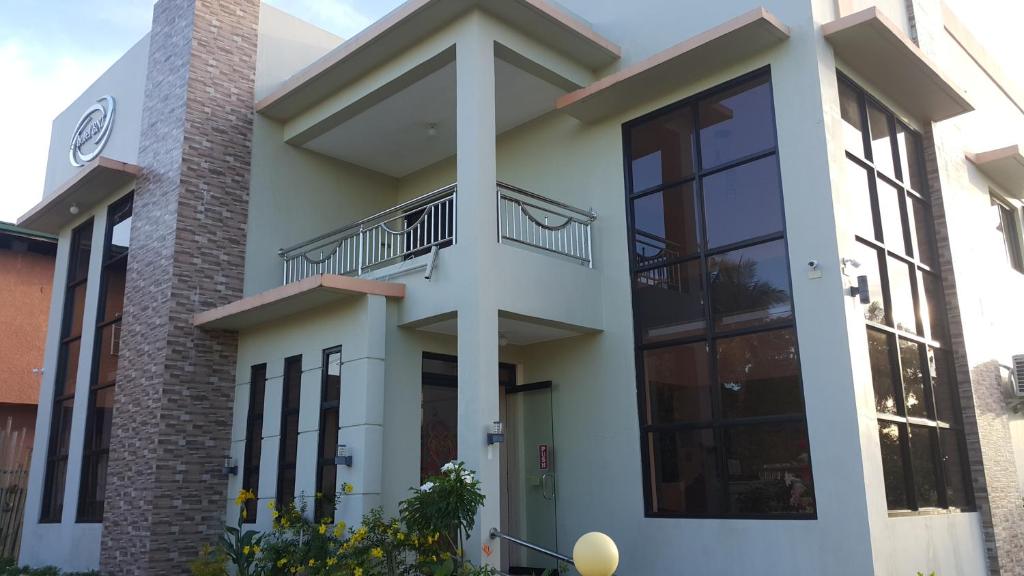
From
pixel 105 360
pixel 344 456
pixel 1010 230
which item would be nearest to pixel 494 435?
pixel 344 456

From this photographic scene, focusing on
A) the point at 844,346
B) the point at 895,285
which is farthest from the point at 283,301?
the point at 895,285

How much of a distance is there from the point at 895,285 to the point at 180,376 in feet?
29.5

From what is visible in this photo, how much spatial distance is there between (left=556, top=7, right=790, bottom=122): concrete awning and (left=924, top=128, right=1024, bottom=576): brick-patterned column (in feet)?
12.1

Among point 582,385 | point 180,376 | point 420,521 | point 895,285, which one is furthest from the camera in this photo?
point 180,376

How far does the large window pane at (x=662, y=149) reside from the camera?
388 inches

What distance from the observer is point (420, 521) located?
8.04m

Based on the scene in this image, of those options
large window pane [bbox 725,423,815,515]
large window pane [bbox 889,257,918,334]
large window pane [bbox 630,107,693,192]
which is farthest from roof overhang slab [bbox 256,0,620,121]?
large window pane [bbox 725,423,815,515]

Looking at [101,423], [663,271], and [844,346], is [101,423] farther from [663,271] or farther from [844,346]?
[844,346]

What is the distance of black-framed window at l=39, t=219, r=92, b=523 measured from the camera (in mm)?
13406

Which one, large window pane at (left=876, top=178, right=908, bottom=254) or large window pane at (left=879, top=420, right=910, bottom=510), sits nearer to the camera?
large window pane at (left=879, top=420, right=910, bottom=510)

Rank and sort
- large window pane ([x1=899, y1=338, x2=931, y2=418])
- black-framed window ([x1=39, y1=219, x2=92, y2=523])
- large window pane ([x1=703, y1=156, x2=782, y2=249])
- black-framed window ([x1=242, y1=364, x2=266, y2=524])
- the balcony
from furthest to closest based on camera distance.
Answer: black-framed window ([x1=39, y1=219, x2=92, y2=523])
black-framed window ([x1=242, y1=364, x2=266, y2=524])
the balcony
large window pane ([x1=899, y1=338, x2=931, y2=418])
large window pane ([x1=703, y1=156, x2=782, y2=249])

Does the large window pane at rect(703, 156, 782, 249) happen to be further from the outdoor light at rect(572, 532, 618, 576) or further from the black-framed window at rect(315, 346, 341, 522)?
the outdoor light at rect(572, 532, 618, 576)

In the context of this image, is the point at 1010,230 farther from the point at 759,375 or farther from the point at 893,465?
the point at 759,375

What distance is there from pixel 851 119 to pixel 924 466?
393 centimetres
